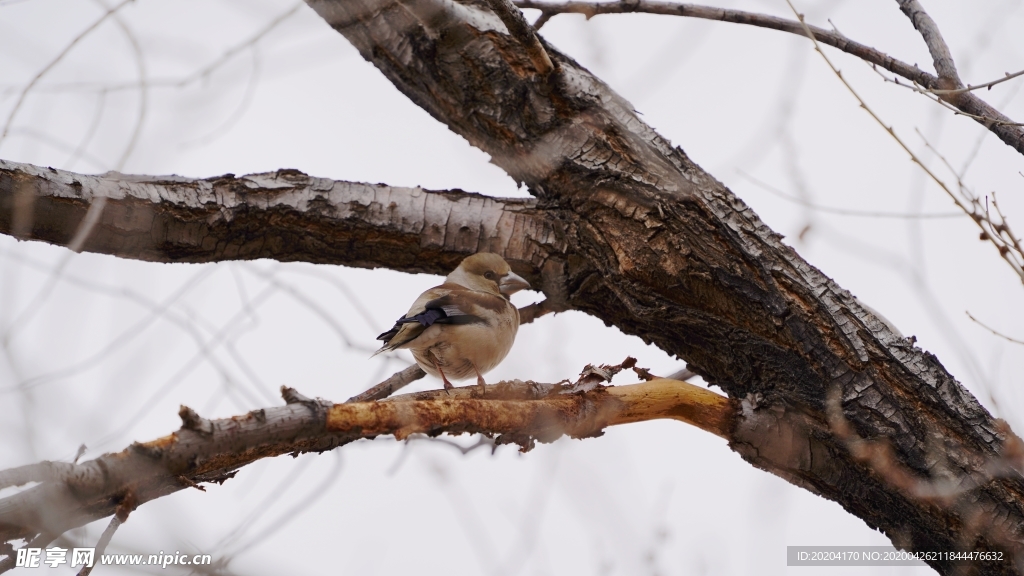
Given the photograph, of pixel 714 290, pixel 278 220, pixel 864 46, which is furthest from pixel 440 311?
pixel 864 46

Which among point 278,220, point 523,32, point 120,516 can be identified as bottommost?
point 120,516

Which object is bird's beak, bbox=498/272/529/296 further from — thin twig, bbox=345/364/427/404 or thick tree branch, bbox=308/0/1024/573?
thin twig, bbox=345/364/427/404

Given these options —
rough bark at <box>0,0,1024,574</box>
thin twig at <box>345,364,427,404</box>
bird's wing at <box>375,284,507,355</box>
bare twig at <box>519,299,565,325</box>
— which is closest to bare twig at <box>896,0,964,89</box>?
rough bark at <box>0,0,1024,574</box>

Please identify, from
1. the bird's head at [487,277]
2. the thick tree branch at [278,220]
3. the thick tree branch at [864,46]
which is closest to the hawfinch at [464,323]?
the bird's head at [487,277]

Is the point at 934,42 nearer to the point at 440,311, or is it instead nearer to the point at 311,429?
the point at 440,311

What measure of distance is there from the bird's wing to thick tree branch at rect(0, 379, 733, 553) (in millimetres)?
402

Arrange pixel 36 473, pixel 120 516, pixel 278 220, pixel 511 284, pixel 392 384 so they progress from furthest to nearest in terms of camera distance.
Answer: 1. pixel 511 284
2. pixel 392 384
3. pixel 278 220
4. pixel 120 516
5. pixel 36 473

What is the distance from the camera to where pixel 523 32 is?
3.03 meters

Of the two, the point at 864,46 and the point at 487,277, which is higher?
the point at 864,46

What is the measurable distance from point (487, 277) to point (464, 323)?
0.40 meters

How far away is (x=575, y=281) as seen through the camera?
12.5 feet

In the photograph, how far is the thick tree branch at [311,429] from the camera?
193 cm

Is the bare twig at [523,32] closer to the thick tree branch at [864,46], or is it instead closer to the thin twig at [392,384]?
the thick tree branch at [864,46]

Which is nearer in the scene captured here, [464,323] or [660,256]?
[660,256]
